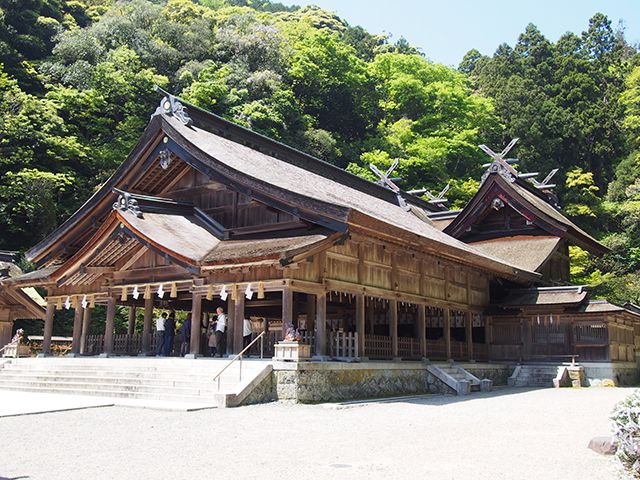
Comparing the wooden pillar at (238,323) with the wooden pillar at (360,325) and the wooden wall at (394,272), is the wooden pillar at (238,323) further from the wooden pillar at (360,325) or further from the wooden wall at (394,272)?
the wooden pillar at (360,325)

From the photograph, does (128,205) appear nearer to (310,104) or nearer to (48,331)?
(48,331)

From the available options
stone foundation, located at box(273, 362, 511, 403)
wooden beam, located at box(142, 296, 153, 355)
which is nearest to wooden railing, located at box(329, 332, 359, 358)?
stone foundation, located at box(273, 362, 511, 403)

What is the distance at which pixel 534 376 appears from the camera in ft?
80.4

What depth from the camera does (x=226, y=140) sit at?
22.6m

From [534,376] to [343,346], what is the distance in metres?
11.0

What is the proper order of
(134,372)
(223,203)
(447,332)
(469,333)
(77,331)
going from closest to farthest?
1. (134,372)
2. (223,203)
3. (77,331)
4. (447,332)
5. (469,333)

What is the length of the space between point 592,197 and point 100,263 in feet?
139

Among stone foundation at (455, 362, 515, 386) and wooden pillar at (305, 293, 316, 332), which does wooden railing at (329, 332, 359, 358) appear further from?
stone foundation at (455, 362, 515, 386)

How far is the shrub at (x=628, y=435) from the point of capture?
711cm

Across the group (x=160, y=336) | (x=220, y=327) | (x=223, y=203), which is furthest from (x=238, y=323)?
(x=223, y=203)

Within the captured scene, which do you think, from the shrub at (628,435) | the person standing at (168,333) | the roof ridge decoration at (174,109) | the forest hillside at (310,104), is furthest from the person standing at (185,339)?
the forest hillside at (310,104)

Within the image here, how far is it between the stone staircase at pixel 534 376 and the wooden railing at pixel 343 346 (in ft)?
32.1

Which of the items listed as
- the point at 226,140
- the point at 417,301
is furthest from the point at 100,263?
the point at 417,301

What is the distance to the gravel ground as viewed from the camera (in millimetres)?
7367
